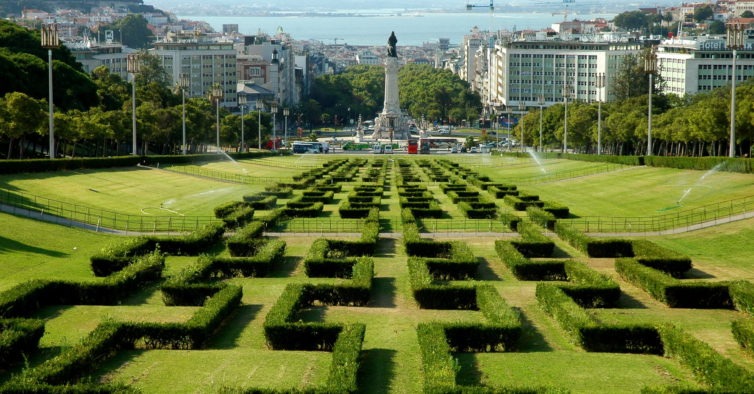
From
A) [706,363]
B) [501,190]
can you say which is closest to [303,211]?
[501,190]

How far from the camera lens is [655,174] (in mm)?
76438

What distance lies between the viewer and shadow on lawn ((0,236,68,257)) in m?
41.5

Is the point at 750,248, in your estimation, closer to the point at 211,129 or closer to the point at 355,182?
the point at 355,182

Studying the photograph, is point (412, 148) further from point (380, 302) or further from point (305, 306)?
point (305, 306)

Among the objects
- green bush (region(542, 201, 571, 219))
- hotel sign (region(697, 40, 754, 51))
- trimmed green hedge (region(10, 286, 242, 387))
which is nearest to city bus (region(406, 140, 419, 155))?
hotel sign (region(697, 40, 754, 51))

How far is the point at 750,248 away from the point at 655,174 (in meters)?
31.9

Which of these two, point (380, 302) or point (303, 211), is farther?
point (303, 211)

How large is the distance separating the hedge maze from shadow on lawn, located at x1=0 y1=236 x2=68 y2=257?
2743 millimetres

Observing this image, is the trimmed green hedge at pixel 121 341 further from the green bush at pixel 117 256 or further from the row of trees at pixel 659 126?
the row of trees at pixel 659 126

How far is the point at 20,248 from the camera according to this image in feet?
138

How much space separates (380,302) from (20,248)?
1584cm

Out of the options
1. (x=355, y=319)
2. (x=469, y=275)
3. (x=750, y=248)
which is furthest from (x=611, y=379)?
(x=750, y=248)

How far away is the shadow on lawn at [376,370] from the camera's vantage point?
25312 millimetres

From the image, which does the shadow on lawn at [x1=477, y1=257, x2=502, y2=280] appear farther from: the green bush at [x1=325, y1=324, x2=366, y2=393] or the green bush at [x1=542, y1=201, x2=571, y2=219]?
the green bush at [x1=542, y1=201, x2=571, y2=219]
